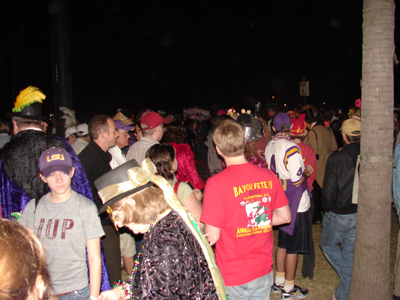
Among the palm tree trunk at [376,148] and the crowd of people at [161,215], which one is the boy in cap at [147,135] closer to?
the crowd of people at [161,215]

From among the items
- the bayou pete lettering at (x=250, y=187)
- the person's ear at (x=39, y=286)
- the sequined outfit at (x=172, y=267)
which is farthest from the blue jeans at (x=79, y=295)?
the person's ear at (x=39, y=286)

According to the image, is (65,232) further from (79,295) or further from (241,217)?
(241,217)

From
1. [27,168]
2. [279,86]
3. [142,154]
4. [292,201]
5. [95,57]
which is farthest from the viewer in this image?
[279,86]

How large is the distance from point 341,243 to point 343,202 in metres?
0.51

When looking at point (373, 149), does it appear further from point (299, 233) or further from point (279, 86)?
point (279, 86)

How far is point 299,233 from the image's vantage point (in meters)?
3.74

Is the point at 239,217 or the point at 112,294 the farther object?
the point at 239,217

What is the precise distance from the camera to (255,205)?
246 centimetres

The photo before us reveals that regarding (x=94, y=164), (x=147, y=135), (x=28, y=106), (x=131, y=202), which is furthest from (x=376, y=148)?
(x=28, y=106)

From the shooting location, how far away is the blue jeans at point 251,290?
246 centimetres

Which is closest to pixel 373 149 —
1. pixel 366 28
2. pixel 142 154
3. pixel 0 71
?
pixel 366 28

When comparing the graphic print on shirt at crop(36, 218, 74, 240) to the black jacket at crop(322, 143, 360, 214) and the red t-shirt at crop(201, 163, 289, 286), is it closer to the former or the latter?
the red t-shirt at crop(201, 163, 289, 286)

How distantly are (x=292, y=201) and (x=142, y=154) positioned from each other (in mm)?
2099

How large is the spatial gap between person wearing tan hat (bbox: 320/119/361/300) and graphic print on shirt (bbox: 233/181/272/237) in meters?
1.56
